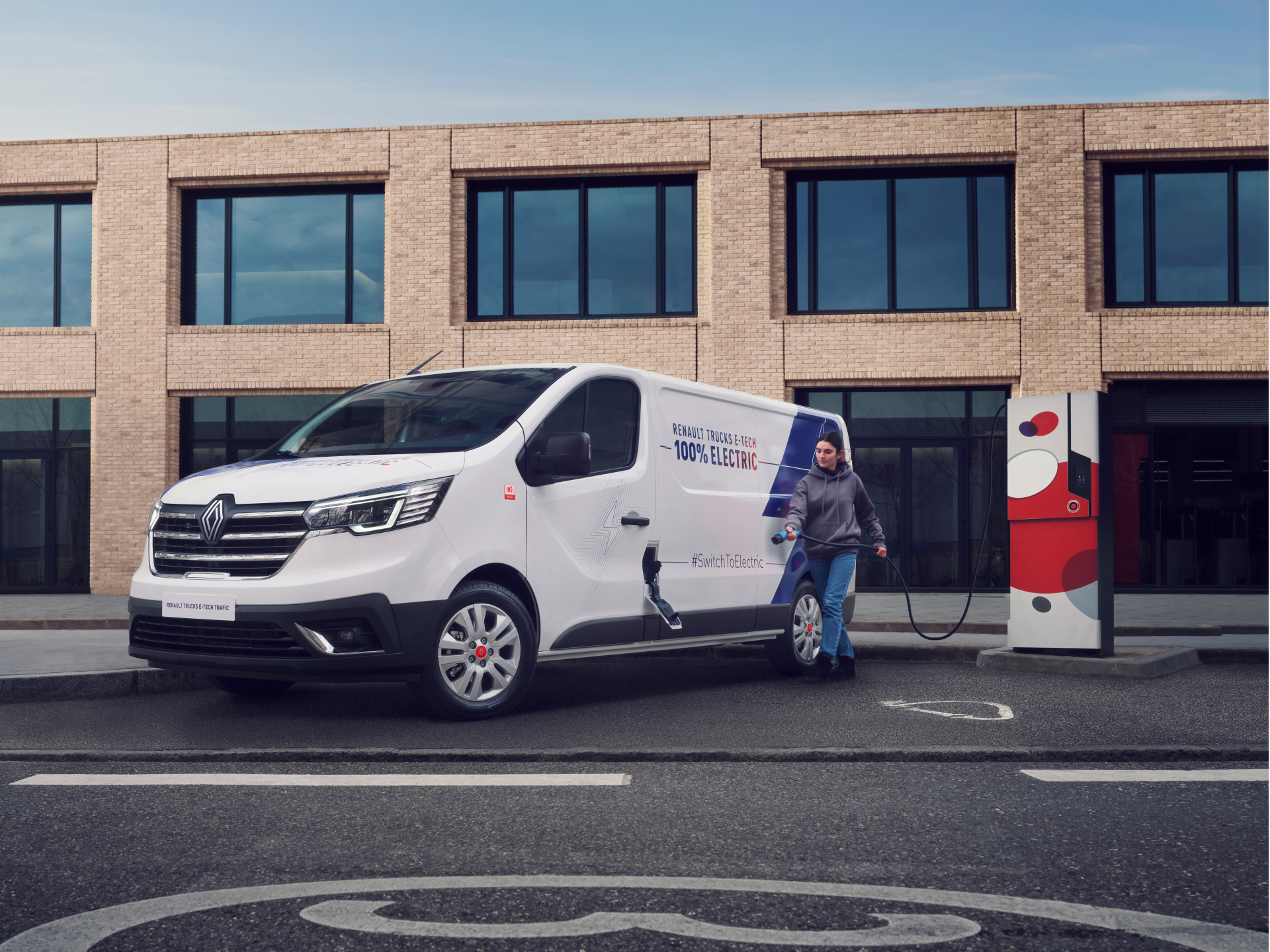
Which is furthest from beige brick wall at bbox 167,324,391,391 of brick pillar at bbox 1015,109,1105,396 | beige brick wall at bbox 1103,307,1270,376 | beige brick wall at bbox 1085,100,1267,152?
beige brick wall at bbox 1085,100,1267,152

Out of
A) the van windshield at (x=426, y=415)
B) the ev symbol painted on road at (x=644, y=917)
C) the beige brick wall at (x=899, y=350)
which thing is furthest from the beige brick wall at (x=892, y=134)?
the ev symbol painted on road at (x=644, y=917)

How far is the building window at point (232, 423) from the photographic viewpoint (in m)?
19.3

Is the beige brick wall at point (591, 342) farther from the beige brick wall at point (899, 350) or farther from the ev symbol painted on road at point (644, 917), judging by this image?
the ev symbol painted on road at point (644, 917)

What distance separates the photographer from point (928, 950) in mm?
2934

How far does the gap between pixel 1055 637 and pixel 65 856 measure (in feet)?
24.0

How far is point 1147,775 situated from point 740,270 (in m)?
14.3

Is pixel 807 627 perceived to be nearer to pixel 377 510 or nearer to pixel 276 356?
pixel 377 510

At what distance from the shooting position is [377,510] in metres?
6.23

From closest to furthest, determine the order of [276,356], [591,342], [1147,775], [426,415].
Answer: [1147,775]
[426,415]
[591,342]
[276,356]

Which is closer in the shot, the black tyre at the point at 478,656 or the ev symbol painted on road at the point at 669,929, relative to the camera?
the ev symbol painted on road at the point at 669,929

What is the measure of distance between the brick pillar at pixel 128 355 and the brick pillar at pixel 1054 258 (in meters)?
12.9

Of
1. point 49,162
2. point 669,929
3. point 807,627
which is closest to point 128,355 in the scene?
point 49,162

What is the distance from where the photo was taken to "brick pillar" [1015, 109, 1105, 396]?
60.1 feet

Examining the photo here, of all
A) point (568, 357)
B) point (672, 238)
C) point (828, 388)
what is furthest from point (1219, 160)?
point (568, 357)
